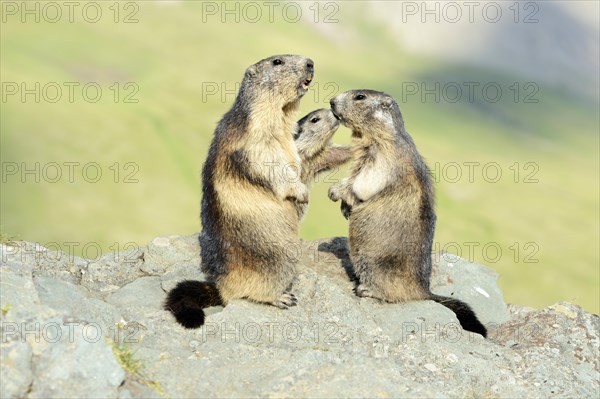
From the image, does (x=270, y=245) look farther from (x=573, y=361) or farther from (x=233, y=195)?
(x=573, y=361)

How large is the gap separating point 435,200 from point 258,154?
3053mm

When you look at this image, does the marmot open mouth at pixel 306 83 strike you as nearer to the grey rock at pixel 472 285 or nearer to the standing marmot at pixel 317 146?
the standing marmot at pixel 317 146

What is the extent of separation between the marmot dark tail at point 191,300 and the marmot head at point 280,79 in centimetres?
289

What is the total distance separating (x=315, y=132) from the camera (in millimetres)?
11102

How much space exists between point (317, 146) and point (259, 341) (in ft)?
10.9

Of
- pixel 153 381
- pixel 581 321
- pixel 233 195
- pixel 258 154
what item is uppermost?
pixel 258 154

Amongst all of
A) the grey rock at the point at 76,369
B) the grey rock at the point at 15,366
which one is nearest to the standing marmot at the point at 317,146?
the grey rock at the point at 76,369

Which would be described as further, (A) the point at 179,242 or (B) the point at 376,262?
(A) the point at 179,242

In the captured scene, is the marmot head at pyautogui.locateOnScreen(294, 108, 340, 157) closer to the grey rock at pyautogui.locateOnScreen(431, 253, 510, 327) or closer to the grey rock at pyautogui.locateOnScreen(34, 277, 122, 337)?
the grey rock at pyautogui.locateOnScreen(431, 253, 510, 327)

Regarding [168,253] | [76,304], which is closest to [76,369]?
[76,304]

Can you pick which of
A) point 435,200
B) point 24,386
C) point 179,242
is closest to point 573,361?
point 435,200

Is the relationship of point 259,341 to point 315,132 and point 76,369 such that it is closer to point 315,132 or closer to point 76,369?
point 76,369

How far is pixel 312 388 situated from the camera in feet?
27.3

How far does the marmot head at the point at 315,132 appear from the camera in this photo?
36.3 ft
